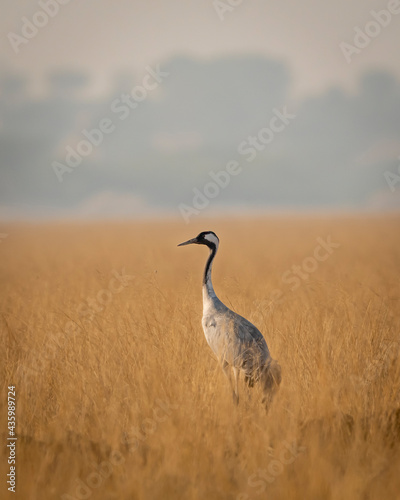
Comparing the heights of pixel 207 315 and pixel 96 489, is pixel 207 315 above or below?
above

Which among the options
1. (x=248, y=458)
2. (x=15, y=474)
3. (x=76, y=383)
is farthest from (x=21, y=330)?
(x=248, y=458)

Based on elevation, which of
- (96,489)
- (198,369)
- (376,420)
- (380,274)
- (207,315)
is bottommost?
(96,489)

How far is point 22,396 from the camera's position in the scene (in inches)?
168

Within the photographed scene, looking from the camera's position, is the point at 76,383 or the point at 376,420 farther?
the point at 76,383

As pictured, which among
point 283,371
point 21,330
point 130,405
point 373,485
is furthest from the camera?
point 21,330

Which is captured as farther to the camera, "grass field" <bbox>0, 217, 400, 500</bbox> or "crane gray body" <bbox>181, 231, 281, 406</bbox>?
"crane gray body" <bbox>181, 231, 281, 406</bbox>

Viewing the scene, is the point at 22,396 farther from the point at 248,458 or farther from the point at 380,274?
the point at 380,274

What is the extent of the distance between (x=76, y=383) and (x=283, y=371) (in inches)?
89.3

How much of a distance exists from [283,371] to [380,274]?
9.18 metres

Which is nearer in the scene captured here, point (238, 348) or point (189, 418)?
point (189, 418)

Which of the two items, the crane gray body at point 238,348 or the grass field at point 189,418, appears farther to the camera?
the crane gray body at point 238,348

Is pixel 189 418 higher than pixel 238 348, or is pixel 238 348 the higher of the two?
pixel 238 348

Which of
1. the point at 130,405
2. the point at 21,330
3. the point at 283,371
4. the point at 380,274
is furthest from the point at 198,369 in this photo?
the point at 380,274

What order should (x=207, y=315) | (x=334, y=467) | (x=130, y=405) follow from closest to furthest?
(x=334, y=467) → (x=130, y=405) → (x=207, y=315)
